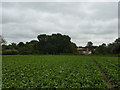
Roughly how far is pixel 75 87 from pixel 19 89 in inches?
Result: 87.9

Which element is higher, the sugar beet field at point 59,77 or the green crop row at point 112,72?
the sugar beet field at point 59,77

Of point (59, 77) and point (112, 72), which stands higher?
point (59, 77)

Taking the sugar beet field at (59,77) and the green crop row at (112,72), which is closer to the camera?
the sugar beet field at (59,77)

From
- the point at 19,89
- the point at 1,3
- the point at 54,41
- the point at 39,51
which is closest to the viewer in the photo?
the point at 1,3

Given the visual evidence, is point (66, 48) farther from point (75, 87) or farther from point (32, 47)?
point (75, 87)

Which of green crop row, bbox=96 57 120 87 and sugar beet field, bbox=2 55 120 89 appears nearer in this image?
sugar beet field, bbox=2 55 120 89

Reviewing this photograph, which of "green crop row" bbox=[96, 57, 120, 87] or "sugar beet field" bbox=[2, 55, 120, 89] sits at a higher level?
"sugar beet field" bbox=[2, 55, 120, 89]

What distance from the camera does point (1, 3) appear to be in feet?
16.1

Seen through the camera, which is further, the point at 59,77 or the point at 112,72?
the point at 112,72

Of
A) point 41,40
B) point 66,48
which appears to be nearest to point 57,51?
point 66,48

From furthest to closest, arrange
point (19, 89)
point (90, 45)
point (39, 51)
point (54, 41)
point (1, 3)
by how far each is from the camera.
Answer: point (90, 45) < point (54, 41) < point (39, 51) < point (19, 89) < point (1, 3)

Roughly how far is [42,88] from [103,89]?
8.20ft

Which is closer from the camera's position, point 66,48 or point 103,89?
point 103,89

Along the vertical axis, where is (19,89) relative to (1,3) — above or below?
below
